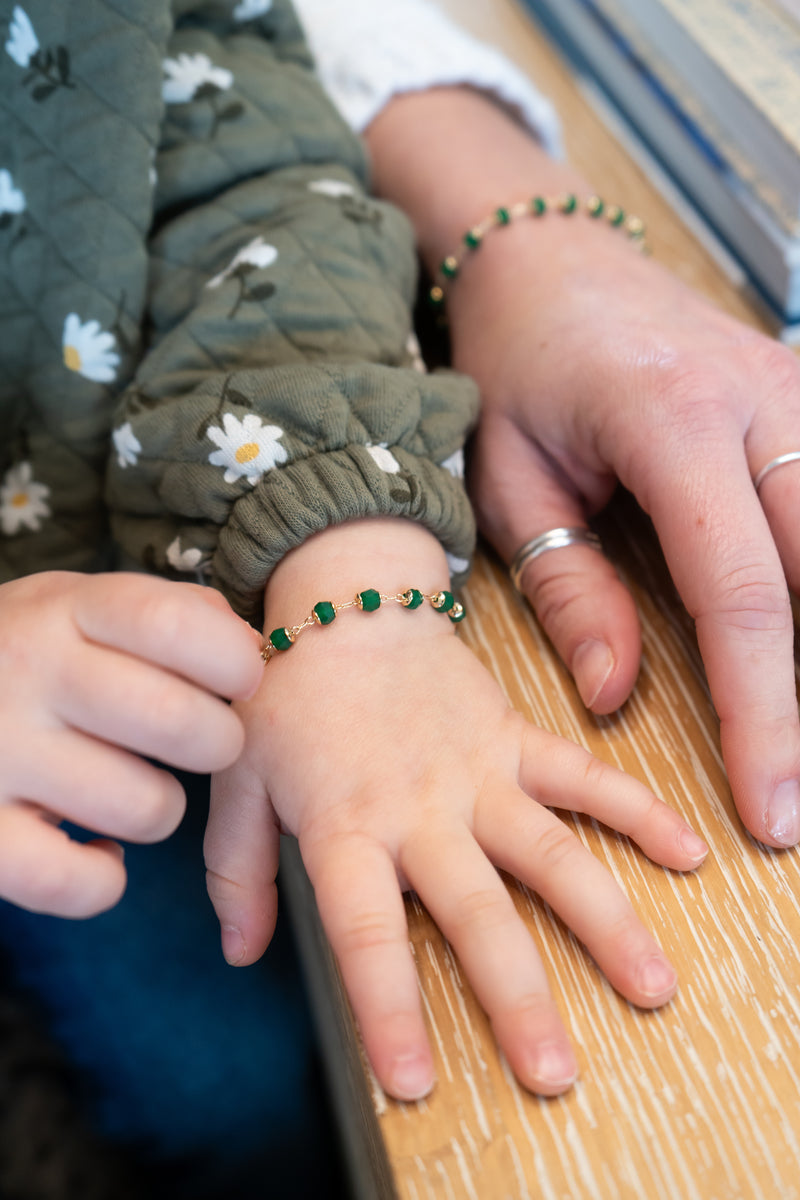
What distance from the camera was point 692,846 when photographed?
0.41m

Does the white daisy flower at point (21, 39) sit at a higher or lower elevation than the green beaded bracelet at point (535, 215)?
lower

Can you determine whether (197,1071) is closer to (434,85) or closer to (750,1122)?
(750,1122)

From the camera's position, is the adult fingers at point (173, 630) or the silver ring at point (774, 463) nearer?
the adult fingers at point (173, 630)

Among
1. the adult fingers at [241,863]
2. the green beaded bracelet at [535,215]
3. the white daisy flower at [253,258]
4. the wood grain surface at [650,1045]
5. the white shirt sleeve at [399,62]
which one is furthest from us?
the white shirt sleeve at [399,62]

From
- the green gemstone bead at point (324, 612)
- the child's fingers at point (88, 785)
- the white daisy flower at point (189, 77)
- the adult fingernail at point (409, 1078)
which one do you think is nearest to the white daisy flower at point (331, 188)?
the white daisy flower at point (189, 77)

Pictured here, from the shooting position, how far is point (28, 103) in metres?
0.56

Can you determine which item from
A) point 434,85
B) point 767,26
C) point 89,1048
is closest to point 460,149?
point 434,85

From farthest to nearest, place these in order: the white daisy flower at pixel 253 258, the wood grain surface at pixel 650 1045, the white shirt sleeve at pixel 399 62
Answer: the white shirt sleeve at pixel 399 62, the white daisy flower at pixel 253 258, the wood grain surface at pixel 650 1045

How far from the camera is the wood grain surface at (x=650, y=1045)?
338 millimetres

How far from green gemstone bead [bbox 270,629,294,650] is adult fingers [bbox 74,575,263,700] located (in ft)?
0.25

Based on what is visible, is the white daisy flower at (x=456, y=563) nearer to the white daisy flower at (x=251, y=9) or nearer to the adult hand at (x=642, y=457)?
the adult hand at (x=642, y=457)

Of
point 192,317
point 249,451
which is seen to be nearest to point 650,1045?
point 249,451

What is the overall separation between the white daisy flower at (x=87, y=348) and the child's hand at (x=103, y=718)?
24 centimetres

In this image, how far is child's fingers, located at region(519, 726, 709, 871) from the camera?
0.41 metres
